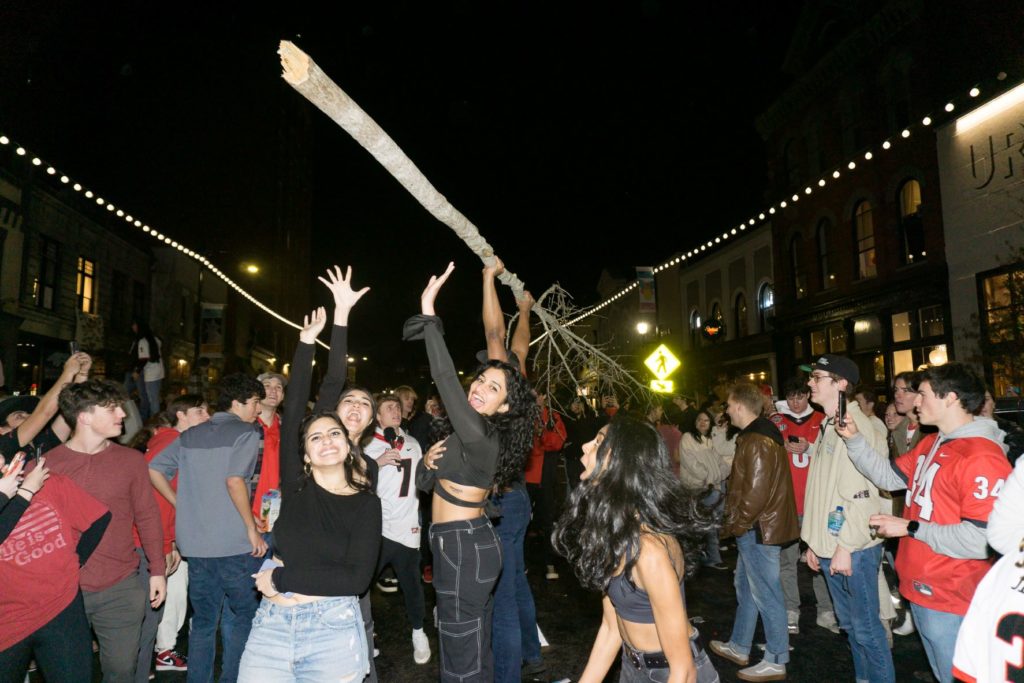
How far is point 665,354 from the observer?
1139 cm

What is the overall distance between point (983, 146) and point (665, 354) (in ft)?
31.0

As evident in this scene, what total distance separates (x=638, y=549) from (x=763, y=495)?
2.99m

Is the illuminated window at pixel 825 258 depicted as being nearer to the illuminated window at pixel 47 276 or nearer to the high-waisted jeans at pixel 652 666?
the high-waisted jeans at pixel 652 666

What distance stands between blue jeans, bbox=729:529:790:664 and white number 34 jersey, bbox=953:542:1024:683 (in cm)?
272

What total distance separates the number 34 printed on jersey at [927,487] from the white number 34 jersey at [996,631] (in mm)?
1017

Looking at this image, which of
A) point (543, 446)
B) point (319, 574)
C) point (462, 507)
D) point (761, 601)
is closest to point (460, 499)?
point (462, 507)

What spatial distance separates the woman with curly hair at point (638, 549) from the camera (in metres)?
2.36

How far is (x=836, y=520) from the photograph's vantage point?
4.21 metres

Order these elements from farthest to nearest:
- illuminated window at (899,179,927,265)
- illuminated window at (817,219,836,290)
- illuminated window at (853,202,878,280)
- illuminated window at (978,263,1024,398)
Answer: illuminated window at (817,219,836,290), illuminated window at (853,202,878,280), illuminated window at (899,179,927,265), illuminated window at (978,263,1024,398)

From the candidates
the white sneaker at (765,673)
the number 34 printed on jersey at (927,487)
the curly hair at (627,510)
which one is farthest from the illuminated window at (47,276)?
the number 34 printed on jersey at (927,487)

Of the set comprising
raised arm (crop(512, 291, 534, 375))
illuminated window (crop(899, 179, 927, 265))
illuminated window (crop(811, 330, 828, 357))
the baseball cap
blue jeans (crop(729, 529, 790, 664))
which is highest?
illuminated window (crop(899, 179, 927, 265))

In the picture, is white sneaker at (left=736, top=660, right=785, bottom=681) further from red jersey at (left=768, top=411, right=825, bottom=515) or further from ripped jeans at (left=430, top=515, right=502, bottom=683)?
ripped jeans at (left=430, top=515, right=502, bottom=683)

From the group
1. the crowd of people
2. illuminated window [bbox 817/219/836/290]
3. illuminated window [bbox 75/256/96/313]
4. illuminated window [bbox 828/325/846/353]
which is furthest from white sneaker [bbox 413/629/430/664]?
illuminated window [bbox 817/219/836/290]

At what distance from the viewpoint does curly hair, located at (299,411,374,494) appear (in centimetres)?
314
